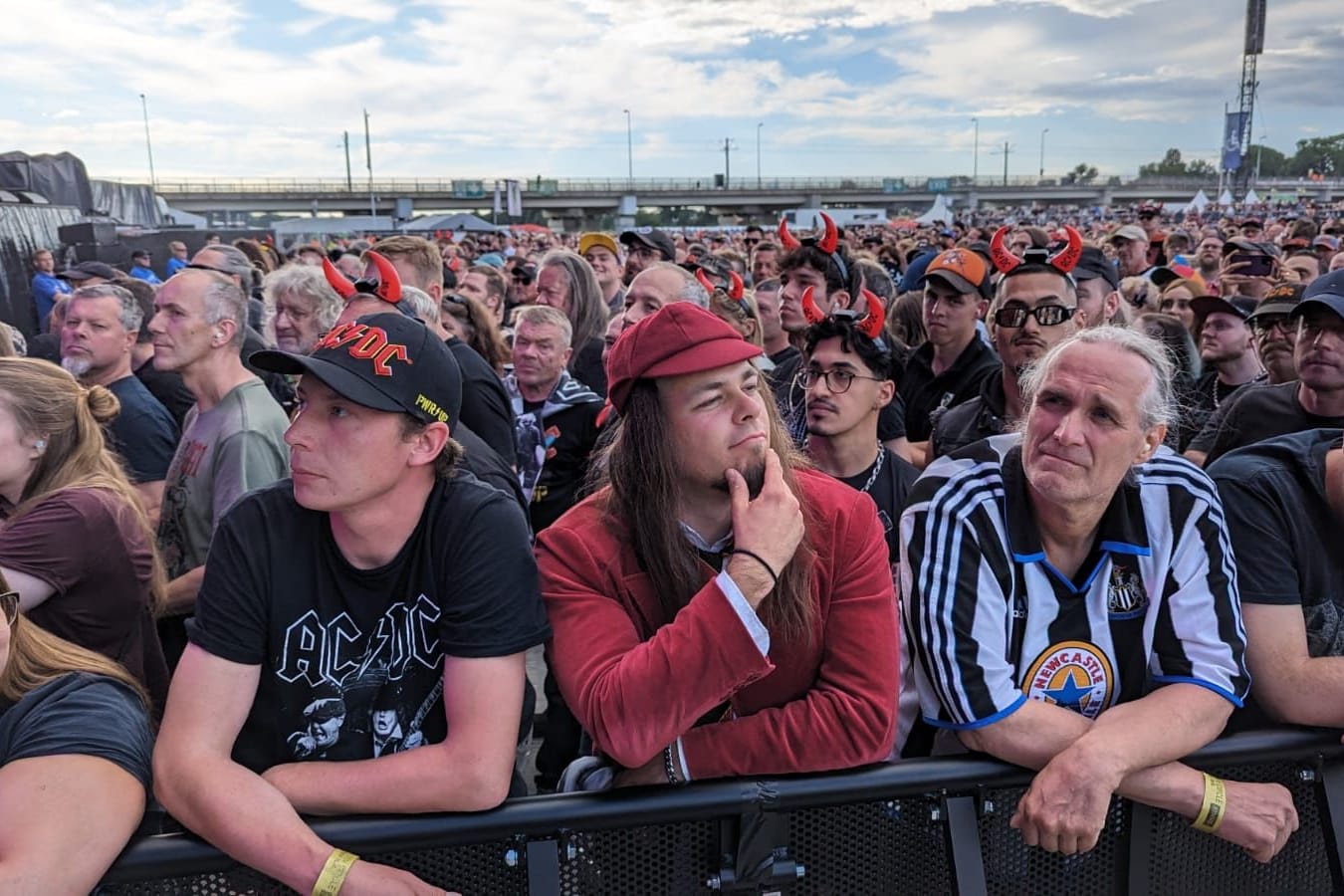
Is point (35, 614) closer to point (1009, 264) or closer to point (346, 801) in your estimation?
point (346, 801)

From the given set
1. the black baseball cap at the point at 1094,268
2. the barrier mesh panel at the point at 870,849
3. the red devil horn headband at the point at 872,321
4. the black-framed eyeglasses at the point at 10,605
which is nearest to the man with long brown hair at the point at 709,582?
the barrier mesh panel at the point at 870,849

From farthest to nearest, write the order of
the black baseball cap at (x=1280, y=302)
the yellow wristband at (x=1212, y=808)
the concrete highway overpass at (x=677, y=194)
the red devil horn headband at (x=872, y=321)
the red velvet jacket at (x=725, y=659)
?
the concrete highway overpass at (x=677, y=194), the black baseball cap at (x=1280, y=302), the red devil horn headband at (x=872, y=321), the yellow wristband at (x=1212, y=808), the red velvet jacket at (x=725, y=659)

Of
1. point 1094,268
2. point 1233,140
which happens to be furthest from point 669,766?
point 1233,140

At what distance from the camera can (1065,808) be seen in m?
1.87

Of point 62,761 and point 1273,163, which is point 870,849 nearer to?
point 62,761

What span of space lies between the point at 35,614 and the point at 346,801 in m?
1.34

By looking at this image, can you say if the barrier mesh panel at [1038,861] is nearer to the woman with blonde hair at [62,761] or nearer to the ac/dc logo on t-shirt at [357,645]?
the ac/dc logo on t-shirt at [357,645]

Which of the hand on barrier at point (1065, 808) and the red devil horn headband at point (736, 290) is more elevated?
the red devil horn headband at point (736, 290)

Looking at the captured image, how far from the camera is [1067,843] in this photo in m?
1.88

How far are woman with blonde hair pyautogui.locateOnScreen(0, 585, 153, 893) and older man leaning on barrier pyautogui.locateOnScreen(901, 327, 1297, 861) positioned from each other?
5.52 ft

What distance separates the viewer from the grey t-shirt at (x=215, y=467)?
126 inches

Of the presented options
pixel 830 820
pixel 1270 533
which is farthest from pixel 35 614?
pixel 1270 533

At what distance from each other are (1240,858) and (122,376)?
15.0 feet

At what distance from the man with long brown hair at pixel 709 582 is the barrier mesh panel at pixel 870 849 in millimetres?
110
